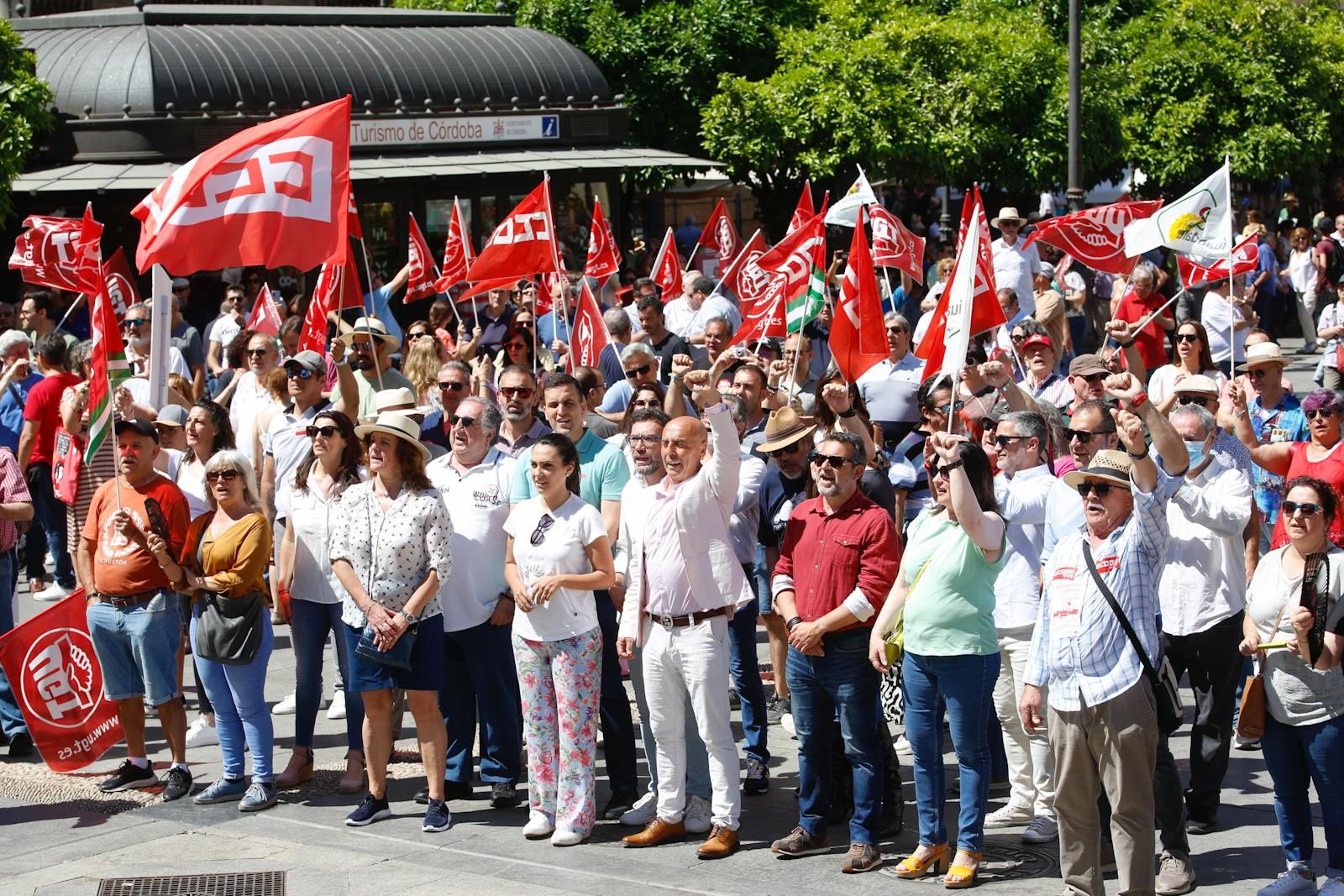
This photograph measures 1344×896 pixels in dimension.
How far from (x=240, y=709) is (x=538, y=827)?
1613mm

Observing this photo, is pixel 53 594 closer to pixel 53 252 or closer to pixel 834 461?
pixel 53 252

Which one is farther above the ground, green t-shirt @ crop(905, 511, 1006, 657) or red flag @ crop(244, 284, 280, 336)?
red flag @ crop(244, 284, 280, 336)

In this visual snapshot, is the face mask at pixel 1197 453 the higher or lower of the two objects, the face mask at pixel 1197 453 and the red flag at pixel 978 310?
the lower

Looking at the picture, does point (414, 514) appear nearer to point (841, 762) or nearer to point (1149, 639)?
point (841, 762)

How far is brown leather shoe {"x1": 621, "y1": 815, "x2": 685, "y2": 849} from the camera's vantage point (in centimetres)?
800

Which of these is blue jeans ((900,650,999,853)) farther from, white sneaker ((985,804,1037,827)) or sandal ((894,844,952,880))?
white sneaker ((985,804,1037,827))

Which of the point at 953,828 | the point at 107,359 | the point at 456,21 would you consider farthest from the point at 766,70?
the point at 953,828

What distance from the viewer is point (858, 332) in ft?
33.6

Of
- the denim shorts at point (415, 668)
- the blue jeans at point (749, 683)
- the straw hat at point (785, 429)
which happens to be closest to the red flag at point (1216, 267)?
the straw hat at point (785, 429)

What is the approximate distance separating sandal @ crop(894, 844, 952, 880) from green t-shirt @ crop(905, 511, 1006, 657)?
0.79 meters

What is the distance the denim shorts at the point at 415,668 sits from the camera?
27.1 feet

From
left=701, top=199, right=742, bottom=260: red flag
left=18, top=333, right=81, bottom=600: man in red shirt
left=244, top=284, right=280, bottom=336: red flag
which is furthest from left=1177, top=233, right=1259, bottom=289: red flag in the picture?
left=18, top=333, right=81, bottom=600: man in red shirt

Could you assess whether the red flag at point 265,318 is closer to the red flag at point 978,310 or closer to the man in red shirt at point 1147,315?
the red flag at point 978,310

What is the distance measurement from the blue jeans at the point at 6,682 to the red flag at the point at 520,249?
14.3 ft
